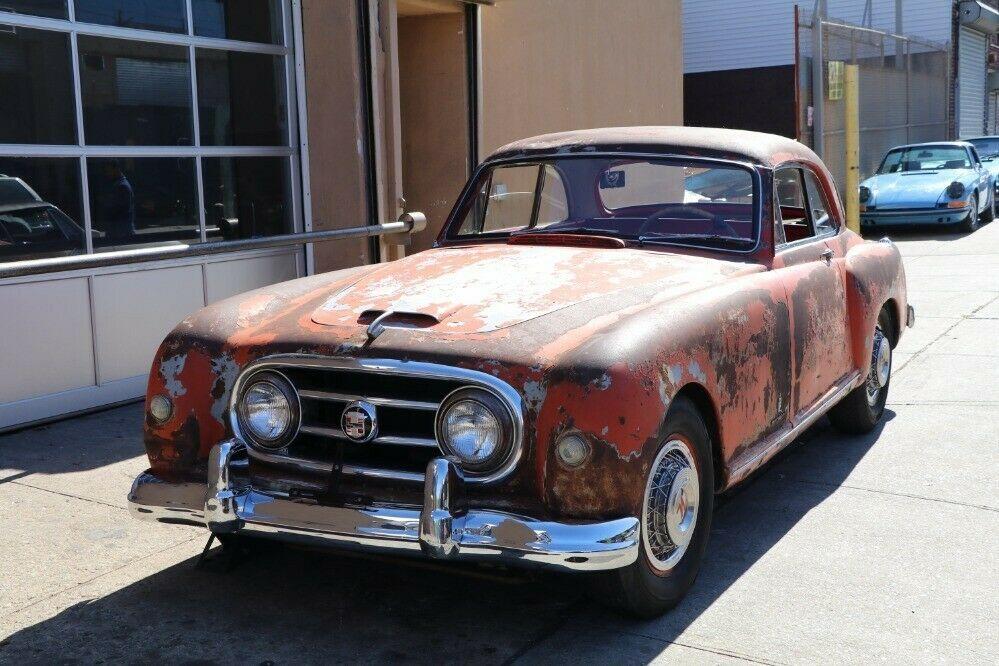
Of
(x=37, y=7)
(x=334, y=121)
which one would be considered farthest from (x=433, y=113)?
(x=37, y=7)

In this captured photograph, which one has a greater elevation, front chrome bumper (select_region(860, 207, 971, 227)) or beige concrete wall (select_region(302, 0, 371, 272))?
beige concrete wall (select_region(302, 0, 371, 272))

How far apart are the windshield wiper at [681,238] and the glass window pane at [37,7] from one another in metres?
3.85

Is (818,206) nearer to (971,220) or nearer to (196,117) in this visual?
(196,117)

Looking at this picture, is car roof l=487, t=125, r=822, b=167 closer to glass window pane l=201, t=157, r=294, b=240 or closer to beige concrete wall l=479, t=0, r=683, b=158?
glass window pane l=201, t=157, r=294, b=240

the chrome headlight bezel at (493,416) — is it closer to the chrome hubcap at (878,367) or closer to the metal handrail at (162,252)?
the metal handrail at (162,252)

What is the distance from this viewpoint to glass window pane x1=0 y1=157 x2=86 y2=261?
6.20m

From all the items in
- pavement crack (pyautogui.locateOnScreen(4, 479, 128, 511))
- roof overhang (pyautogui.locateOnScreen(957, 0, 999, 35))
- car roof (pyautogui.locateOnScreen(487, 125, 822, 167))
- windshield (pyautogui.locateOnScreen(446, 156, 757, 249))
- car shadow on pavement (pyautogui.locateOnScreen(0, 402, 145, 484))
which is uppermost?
roof overhang (pyautogui.locateOnScreen(957, 0, 999, 35))

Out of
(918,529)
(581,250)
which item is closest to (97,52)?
(581,250)

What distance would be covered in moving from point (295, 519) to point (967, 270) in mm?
11245

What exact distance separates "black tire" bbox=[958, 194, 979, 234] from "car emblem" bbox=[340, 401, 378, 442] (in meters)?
15.5

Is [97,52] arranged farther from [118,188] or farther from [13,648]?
[13,648]

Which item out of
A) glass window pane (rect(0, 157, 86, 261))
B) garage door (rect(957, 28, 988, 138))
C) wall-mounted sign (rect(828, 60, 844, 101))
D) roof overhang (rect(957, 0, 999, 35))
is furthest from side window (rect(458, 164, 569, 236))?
garage door (rect(957, 28, 988, 138))

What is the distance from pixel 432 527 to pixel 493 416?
380mm

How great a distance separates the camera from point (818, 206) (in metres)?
5.79
